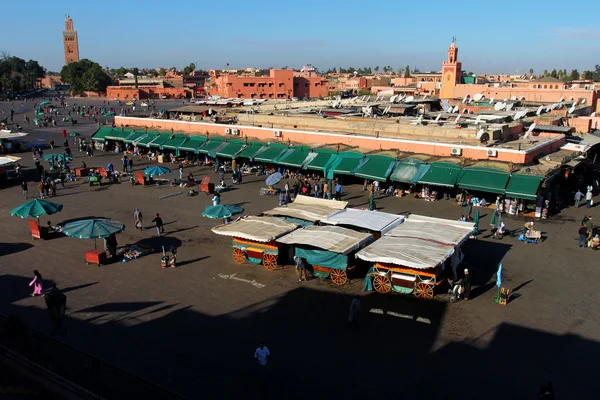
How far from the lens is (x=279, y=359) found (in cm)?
999

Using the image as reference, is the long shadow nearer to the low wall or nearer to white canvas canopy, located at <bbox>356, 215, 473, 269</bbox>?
white canvas canopy, located at <bbox>356, 215, 473, 269</bbox>

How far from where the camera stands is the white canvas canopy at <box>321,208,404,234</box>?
48.8 ft

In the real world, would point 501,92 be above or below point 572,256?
above

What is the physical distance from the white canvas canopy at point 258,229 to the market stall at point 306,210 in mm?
659

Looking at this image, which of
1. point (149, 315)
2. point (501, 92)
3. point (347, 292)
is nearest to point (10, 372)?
point (149, 315)

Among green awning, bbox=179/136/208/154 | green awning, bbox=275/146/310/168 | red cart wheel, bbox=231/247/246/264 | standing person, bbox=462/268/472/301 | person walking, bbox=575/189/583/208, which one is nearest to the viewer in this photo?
standing person, bbox=462/268/472/301

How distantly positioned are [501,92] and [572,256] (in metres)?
44.9

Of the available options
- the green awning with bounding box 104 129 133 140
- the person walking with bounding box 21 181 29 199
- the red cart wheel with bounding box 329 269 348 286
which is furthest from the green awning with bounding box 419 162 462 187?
the green awning with bounding box 104 129 133 140

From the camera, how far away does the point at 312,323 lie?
11.4 m

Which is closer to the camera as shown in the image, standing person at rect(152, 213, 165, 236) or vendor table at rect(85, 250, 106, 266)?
vendor table at rect(85, 250, 106, 266)

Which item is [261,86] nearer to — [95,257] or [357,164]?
[357,164]

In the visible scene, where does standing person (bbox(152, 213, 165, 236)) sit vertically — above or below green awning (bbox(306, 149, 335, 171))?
below

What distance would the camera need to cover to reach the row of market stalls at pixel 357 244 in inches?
495

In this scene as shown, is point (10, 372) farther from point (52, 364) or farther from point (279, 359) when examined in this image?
point (279, 359)
